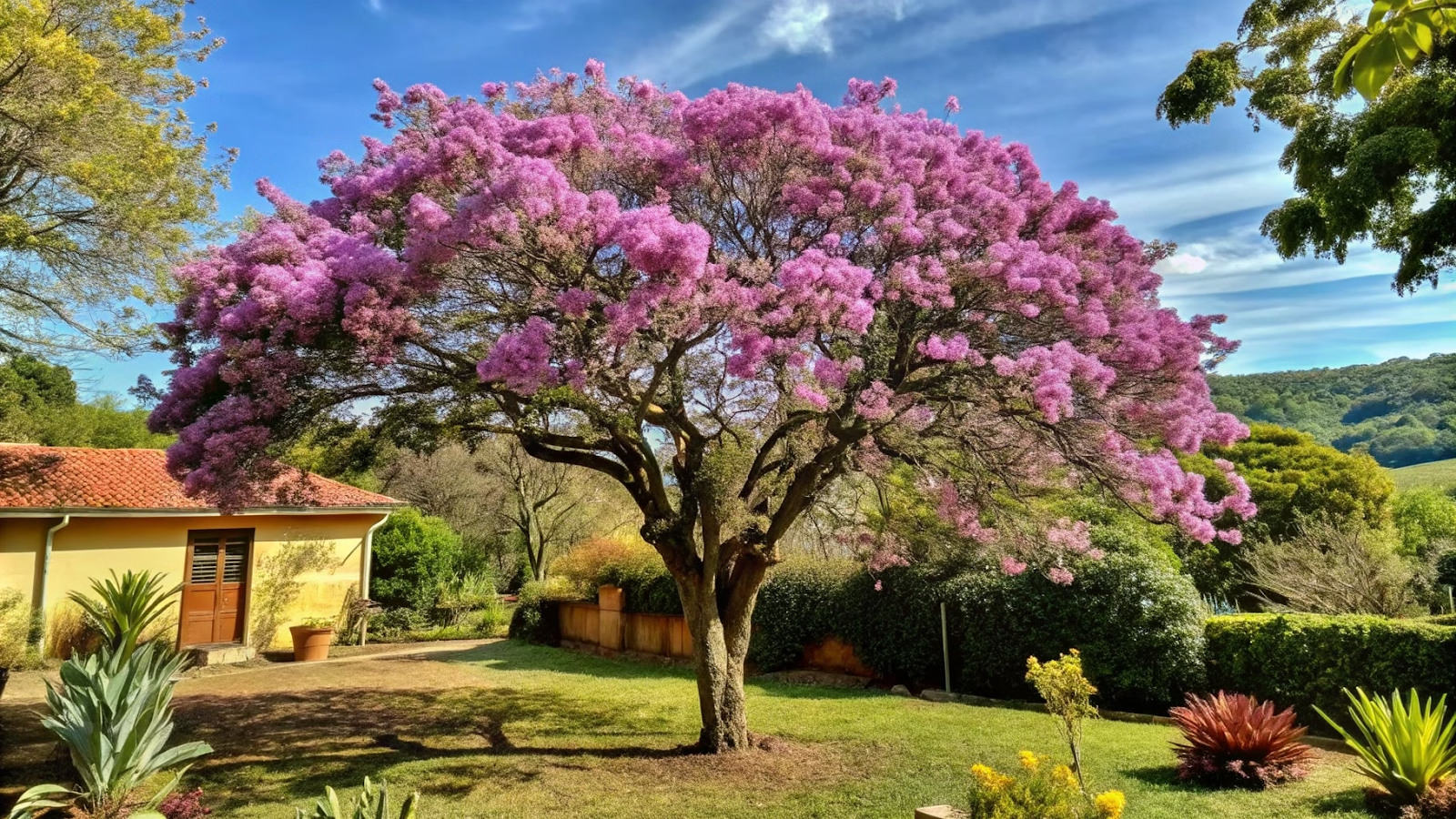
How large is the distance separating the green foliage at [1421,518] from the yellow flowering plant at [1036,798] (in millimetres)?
17041

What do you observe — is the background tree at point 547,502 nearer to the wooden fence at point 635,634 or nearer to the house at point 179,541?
the house at point 179,541

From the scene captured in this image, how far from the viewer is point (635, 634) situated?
15.6 m

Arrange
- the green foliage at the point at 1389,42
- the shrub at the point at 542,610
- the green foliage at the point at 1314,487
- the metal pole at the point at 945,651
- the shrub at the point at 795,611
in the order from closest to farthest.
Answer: the green foliage at the point at 1389,42
the metal pole at the point at 945,651
the shrub at the point at 795,611
the shrub at the point at 542,610
the green foliage at the point at 1314,487

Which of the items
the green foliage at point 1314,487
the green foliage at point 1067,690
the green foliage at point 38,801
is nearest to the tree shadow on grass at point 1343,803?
the green foliage at point 1067,690

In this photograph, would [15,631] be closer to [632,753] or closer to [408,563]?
[408,563]

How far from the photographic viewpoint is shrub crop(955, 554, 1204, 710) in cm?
956

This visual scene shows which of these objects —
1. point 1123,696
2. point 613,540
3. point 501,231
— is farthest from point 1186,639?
point 613,540

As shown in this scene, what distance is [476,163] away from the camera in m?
6.24

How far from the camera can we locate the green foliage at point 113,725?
582 cm

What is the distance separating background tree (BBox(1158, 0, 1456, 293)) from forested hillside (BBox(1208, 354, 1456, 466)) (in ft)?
95.6

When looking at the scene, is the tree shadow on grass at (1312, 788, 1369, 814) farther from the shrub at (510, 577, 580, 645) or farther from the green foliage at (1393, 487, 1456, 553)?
the shrub at (510, 577, 580, 645)

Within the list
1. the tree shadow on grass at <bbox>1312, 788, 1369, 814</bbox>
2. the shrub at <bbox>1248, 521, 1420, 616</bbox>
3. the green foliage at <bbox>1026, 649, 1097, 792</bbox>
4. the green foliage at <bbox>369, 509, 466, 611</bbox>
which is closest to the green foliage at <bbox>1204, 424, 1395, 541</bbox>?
the shrub at <bbox>1248, 521, 1420, 616</bbox>

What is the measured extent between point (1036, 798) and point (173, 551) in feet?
53.7

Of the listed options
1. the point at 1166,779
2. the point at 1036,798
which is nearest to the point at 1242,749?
the point at 1166,779
